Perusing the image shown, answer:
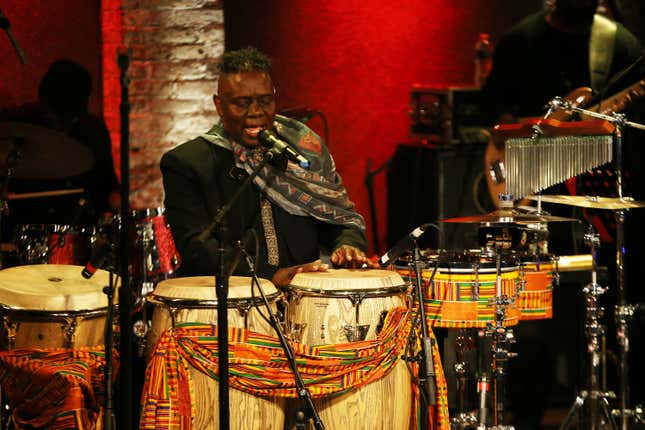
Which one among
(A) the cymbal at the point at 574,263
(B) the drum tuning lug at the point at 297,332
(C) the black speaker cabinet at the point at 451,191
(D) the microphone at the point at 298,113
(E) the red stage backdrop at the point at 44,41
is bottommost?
(B) the drum tuning lug at the point at 297,332

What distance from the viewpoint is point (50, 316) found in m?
4.43

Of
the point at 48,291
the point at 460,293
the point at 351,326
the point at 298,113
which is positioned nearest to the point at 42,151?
the point at 48,291

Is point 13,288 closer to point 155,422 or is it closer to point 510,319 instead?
point 155,422

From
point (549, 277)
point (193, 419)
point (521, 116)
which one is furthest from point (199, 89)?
point (193, 419)

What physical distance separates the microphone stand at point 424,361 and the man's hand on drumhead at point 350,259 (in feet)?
1.37

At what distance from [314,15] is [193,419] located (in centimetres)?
424

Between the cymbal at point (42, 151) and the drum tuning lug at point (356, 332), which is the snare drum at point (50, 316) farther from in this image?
the drum tuning lug at point (356, 332)

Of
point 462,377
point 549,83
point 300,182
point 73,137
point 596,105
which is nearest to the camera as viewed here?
point 462,377

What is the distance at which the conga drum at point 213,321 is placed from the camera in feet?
13.3

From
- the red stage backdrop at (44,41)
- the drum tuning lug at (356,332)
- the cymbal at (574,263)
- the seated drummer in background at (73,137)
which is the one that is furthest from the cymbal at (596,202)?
the red stage backdrop at (44,41)

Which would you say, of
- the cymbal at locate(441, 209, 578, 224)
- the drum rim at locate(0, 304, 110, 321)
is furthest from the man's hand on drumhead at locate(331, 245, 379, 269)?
the drum rim at locate(0, 304, 110, 321)

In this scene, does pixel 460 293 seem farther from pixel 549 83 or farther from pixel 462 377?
pixel 549 83

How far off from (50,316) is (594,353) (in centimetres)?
264

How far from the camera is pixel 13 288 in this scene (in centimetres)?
448
